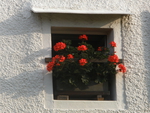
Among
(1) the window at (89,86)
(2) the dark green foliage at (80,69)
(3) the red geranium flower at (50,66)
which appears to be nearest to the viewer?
(3) the red geranium flower at (50,66)

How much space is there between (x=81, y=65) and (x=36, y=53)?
30.4 inches

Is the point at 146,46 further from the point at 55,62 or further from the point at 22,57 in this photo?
the point at 22,57

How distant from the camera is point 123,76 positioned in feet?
17.3

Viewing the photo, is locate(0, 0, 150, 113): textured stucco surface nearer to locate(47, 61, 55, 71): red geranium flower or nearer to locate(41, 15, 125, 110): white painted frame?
locate(41, 15, 125, 110): white painted frame

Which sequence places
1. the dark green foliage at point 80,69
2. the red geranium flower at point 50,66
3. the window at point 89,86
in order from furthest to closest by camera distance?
the window at point 89,86 < the dark green foliage at point 80,69 < the red geranium flower at point 50,66

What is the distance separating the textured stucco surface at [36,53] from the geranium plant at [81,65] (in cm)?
29

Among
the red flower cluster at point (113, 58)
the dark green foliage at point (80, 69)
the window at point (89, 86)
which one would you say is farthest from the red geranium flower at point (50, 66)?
the red flower cluster at point (113, 58)

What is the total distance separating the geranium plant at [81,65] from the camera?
4.99 m

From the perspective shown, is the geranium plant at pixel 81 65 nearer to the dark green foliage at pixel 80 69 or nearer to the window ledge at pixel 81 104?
the dark green foliage at pixel 80 69

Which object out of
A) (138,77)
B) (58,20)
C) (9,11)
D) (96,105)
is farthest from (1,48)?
(138,77)

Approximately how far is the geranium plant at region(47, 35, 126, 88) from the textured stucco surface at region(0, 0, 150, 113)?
0.96 ft

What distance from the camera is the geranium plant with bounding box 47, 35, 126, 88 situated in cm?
499

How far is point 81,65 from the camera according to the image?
→ 16.3 feet

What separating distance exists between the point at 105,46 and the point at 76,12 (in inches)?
34.7
